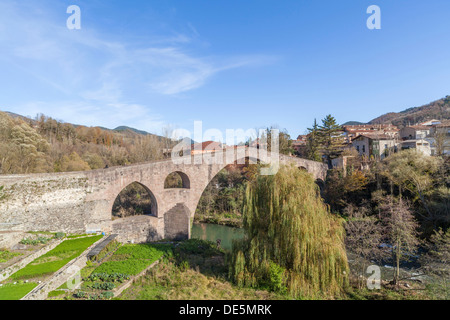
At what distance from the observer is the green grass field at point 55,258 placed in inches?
376

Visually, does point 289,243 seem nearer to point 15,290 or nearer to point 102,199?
point 15,290

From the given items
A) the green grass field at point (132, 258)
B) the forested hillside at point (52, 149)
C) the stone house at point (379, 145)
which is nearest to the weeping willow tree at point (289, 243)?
the green grass field at point (132, 258)

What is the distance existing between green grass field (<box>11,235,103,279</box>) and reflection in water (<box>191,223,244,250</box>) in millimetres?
10070

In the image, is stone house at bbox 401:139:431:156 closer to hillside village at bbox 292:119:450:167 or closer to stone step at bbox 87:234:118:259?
hillside village at bbox 292:119:450:167

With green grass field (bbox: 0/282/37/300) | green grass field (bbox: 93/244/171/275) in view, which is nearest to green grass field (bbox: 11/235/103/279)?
green grass field (bbox: 0/282/37/300)

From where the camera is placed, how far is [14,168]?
73.8 ft

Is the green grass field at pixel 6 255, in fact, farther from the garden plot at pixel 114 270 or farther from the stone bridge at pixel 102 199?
the stone bridge at pixel 102 199

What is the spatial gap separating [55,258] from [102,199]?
5642 mm

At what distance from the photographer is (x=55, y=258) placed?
11.4 meters

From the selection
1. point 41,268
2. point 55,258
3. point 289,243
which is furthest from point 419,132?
point 41,268

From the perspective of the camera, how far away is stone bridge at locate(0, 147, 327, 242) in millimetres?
14289

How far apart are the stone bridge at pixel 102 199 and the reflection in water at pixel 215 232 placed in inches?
114
